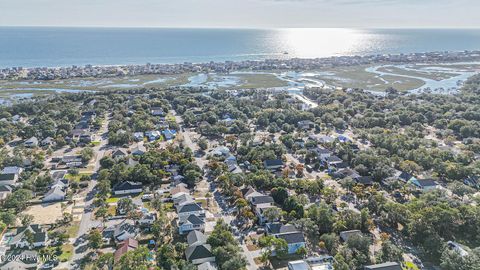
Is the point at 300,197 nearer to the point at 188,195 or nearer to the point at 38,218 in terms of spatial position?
the point at 188,195

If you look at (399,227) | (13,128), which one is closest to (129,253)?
(399,227)

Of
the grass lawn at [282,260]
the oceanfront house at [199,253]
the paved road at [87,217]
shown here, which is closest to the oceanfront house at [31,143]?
the paved road at [87,217]

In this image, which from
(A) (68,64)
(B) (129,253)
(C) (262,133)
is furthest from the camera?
(A) (68,64)

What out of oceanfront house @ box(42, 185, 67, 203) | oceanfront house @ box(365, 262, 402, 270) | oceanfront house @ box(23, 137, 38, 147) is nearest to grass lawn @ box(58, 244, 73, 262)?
oceanfront house @ box(42, 185, 67, 203)

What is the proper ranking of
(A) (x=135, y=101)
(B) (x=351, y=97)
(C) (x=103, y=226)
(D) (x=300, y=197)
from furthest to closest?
(B) (x=351, y=97)
(A) (x=135, y=101)
(D) (x=300, y=197)
(C) (x=103, y=226)

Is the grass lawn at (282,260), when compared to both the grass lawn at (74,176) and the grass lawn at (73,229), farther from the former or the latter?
the grass lawn at (74,176)

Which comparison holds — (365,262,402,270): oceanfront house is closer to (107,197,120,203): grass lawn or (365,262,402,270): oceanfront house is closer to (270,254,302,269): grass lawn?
(270,254,302,269): grass lawn

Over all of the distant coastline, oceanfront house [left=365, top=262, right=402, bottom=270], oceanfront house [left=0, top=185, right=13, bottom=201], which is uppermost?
the distant coastline
